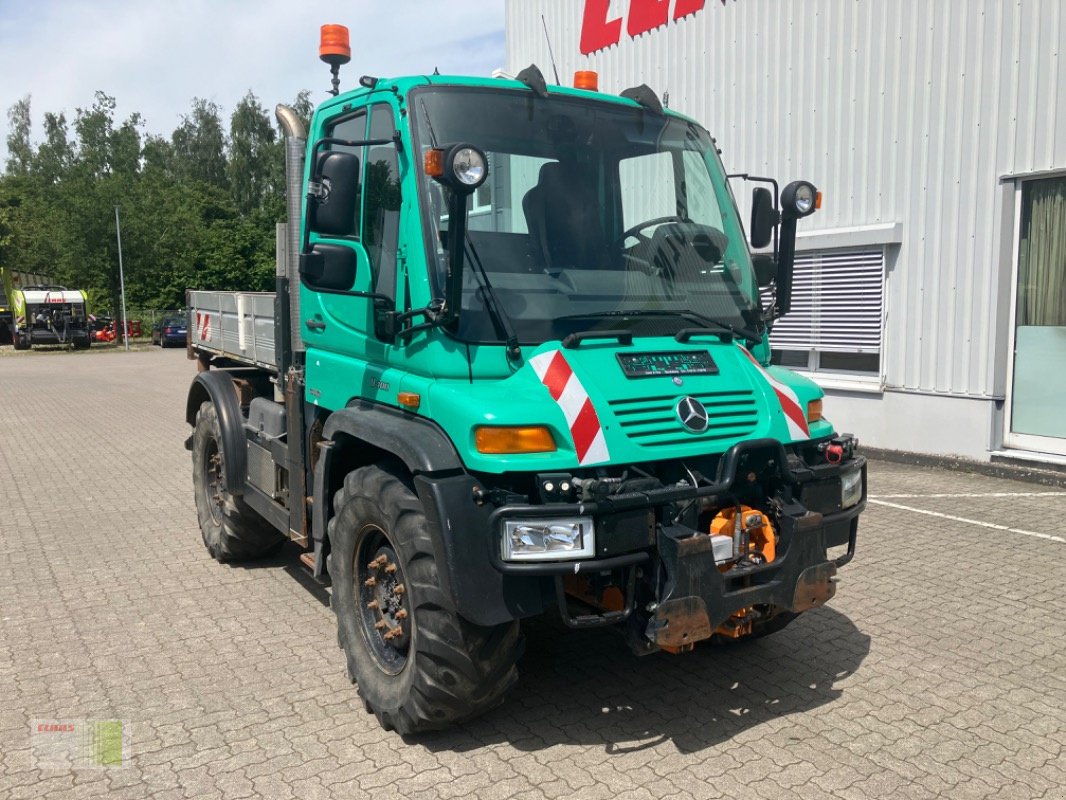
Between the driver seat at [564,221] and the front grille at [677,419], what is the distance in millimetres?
775

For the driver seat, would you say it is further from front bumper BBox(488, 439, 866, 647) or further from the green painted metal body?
front bumper BBox(488, 439, 866, 647)

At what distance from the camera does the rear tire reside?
6.37m

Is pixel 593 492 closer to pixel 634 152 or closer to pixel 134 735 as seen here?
pixel 634 152

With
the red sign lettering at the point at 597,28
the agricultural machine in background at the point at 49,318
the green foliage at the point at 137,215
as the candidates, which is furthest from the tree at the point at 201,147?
the red sign lettering at the point at 597,28

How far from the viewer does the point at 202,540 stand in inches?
288

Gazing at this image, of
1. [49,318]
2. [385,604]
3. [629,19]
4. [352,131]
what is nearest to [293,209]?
[352,131]

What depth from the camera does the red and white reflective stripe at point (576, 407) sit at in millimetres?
3561

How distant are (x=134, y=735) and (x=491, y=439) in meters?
2.09

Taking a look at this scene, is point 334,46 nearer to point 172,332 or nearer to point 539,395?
point 539,395

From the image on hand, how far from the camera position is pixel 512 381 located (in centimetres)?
375

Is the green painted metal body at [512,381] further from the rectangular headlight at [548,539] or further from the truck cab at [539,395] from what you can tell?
the rectangular headlight at [548,539]

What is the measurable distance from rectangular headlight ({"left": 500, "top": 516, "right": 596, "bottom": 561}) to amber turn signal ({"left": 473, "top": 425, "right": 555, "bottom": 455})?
281mm

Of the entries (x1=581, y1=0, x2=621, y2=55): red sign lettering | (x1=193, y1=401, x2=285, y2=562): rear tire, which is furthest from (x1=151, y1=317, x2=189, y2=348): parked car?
(x1=193, y1=401, x2=285, y2=562): rear tire

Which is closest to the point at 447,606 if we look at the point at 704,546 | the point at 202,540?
the point at 704,546
